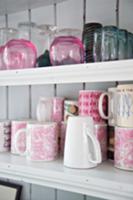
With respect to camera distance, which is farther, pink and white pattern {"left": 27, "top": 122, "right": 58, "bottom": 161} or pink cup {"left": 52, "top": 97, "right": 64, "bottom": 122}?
pink cup {"left": 52, "top": 97, "right": 64, "bottom": 122}

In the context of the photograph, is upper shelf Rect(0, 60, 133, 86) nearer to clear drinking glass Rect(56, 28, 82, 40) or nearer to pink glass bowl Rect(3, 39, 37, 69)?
pink glass bowl Rect(3, 39, 37, 69)

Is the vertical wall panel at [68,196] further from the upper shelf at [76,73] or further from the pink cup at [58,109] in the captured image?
the upper shelf at [76,73]

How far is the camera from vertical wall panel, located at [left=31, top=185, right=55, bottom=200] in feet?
3.14

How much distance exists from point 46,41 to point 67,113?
0.25 meters

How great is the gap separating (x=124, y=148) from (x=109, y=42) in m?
0.26

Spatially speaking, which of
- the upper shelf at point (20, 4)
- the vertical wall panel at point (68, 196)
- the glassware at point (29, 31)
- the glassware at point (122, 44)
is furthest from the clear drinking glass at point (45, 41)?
the vertical wall panel at point (68, 196)

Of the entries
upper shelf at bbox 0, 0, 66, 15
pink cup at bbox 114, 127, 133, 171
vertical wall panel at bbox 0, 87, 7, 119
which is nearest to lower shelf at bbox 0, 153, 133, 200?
pink cup at bbox 114, 127, 133, 171

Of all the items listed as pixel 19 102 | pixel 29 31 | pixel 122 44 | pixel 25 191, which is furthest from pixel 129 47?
pixel 25 191

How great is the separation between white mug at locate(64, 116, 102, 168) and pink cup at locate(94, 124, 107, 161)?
0.06m

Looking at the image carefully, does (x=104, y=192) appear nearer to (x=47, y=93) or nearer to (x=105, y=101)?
(x=105, y=101)

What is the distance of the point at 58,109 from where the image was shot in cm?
86

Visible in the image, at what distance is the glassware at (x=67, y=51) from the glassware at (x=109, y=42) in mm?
78

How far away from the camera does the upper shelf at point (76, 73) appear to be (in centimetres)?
61

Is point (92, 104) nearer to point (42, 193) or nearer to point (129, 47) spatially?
point (129, 47)
